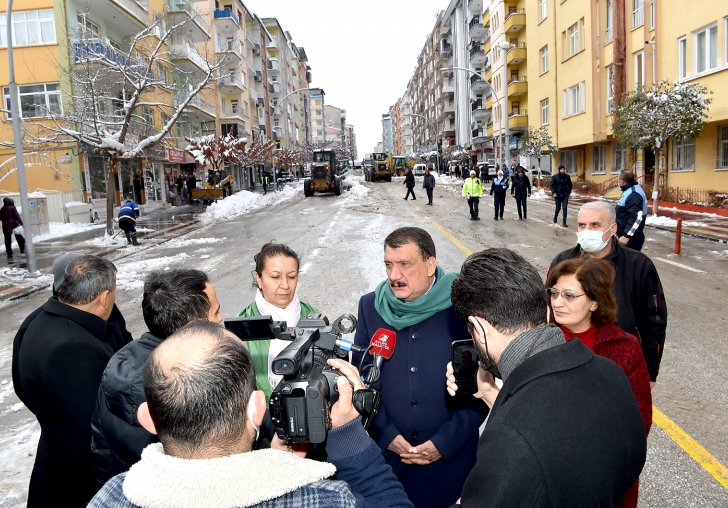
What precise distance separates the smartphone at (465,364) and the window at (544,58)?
131 ft

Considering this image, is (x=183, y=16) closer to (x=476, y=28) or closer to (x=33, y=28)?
(x=33, y=28)

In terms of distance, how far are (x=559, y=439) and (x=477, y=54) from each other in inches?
2701

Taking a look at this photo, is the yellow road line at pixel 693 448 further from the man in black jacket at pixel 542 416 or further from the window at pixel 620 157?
→ the window at pixel 620 157

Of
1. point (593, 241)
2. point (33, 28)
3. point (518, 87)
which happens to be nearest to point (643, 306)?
point (593, 241)

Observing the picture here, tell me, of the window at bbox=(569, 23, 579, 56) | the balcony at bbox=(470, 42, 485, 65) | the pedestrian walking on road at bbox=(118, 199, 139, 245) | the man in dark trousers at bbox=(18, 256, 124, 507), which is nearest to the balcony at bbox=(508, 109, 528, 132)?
the window at bbox=(569, 23, 579, 56)

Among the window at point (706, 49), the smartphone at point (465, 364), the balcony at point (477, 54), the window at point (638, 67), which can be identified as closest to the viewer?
the smartphone at point (465, 364)

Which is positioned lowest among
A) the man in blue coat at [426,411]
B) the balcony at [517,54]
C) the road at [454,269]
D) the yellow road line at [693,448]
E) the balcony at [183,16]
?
the yellow road line at [693,448]

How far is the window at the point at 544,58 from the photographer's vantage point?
38531 millimetres

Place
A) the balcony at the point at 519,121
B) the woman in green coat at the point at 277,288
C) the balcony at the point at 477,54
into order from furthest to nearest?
the balcony at the point at 477,54, the balcony at the point at 519,121, the woman in green coat at the point at 277,288

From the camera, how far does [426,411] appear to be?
113 inches

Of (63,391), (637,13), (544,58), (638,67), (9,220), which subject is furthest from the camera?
(544,58)

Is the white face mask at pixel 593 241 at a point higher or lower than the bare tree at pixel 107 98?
lower

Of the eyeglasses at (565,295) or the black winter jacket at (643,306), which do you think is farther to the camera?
the black winter jacket at (643,306)

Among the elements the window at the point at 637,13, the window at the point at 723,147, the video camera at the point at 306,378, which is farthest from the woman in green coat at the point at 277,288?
the window at the point at 637,13
